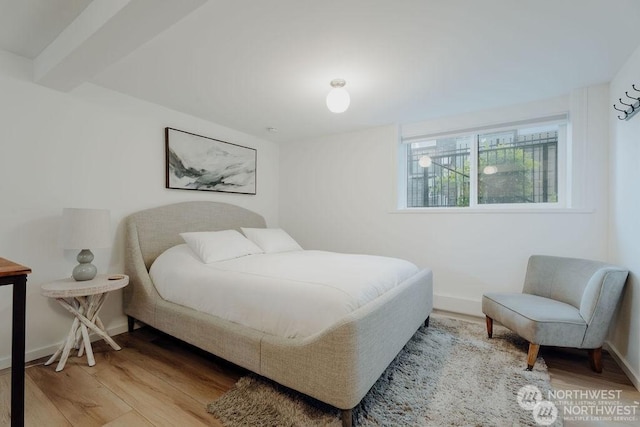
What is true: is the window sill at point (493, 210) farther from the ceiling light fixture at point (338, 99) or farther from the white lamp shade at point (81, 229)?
the white lamp shade at point (81, 229)

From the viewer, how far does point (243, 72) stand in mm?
2197

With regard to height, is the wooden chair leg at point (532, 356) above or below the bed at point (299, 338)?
below

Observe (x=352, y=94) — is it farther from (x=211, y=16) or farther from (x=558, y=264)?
(x=558, y=264)

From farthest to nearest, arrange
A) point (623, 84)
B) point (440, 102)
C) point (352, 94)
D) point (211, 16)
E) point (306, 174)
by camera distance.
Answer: point (306, 174) < point (440, 102) < point (352, 94) < point (623, 84) < point (211, 16)

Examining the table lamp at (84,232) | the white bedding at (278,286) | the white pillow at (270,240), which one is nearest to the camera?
the white bedding at (278,286)

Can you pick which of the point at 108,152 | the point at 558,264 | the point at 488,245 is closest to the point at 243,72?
the point at 108,152

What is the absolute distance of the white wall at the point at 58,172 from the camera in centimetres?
200

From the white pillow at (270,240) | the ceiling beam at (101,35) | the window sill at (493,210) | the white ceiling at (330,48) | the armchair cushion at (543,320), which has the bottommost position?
the armchair cushion at (543,320)

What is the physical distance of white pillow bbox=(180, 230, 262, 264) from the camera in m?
2.48

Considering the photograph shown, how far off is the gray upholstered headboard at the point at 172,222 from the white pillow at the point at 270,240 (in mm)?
356

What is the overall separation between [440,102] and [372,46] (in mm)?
1254

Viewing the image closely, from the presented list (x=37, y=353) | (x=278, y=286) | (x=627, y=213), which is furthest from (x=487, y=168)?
(x=37, y=353)
